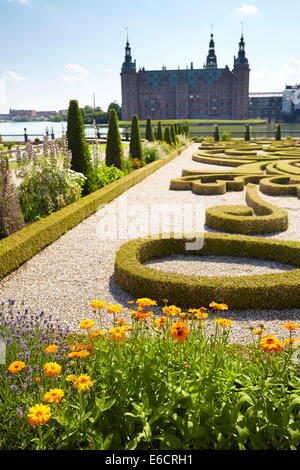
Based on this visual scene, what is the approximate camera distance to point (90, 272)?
5.38 meters

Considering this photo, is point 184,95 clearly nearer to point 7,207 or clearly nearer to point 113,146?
point 113,146

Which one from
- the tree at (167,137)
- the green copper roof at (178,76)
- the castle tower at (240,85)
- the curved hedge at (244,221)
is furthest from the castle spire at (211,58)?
the curved hedge at (244,221)

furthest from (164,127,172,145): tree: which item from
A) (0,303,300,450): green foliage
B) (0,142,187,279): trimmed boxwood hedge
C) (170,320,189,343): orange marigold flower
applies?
(170,320,189,343): orange marigold flower

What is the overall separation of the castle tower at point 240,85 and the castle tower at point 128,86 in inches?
773

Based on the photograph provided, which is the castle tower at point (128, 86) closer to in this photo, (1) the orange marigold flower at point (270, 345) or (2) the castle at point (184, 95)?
(2) the castle at point (184, 95)

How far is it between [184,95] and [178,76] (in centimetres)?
431

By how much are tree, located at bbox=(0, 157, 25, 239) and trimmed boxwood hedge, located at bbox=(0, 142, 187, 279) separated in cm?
35

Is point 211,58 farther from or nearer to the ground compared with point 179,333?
farther from the ground

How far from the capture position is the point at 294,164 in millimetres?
14109

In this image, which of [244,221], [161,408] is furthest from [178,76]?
[161,408]

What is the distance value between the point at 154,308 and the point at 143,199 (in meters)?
5.84

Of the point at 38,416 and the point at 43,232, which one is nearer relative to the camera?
the point at 38,416

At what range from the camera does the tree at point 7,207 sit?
6473mm
